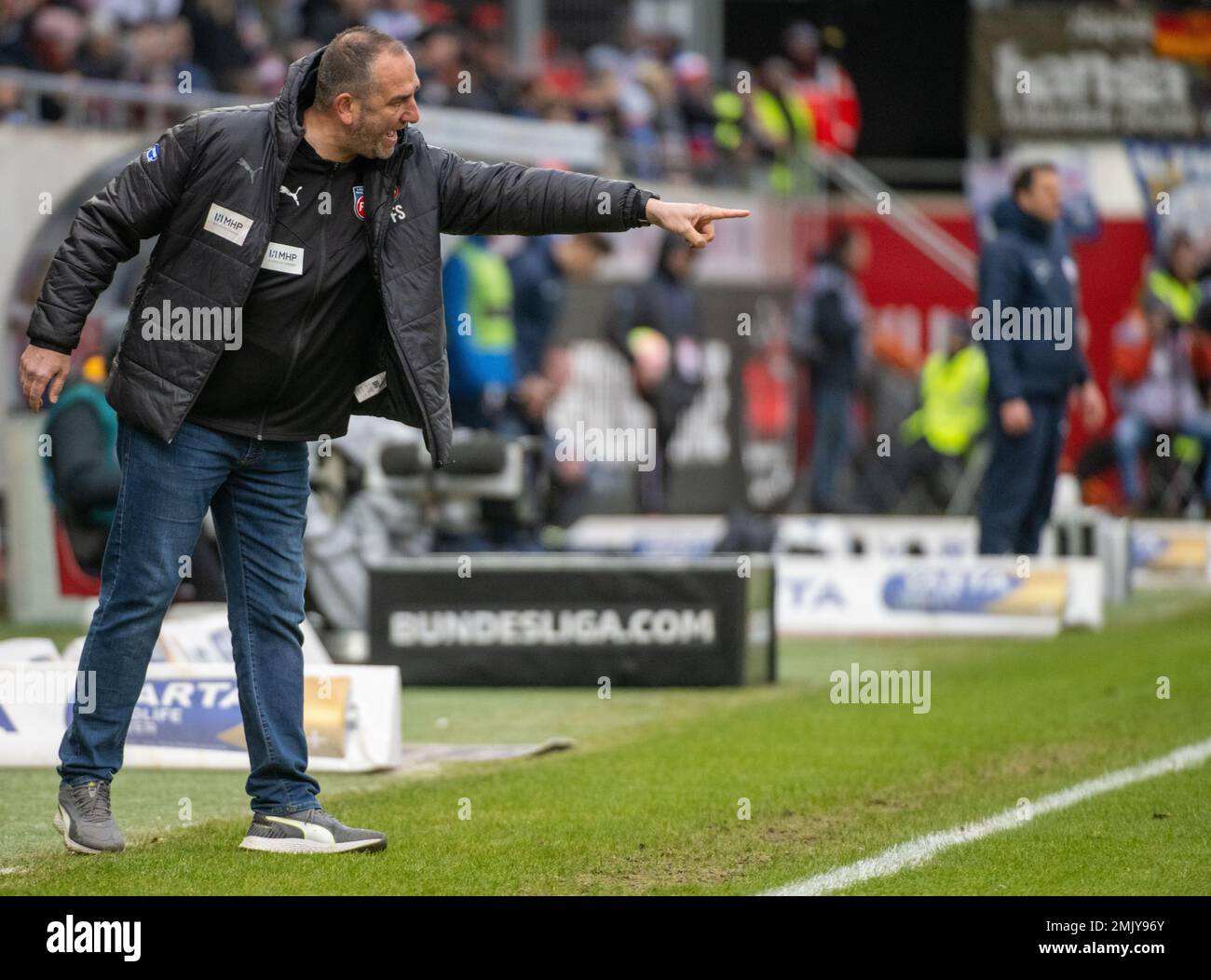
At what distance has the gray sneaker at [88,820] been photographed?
20.7 ft

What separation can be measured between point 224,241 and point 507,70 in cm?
1637

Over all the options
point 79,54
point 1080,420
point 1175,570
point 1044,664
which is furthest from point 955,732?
point 1080,420

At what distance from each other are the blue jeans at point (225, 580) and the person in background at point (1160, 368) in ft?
60.3

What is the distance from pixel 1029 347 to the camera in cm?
1318

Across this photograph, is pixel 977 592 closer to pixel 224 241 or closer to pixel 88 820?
pixel 88 820

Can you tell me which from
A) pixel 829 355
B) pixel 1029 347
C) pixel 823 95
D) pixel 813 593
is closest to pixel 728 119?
pixel 823 95

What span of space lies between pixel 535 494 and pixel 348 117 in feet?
26.5

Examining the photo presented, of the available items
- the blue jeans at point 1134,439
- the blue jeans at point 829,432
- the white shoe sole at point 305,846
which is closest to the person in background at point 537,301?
the blue jeans at point 829,432

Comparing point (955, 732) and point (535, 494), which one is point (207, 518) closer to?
point (535, 494)

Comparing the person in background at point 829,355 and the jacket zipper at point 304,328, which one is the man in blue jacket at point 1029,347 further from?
the person in background at point 829,355

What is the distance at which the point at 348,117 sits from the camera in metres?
6.05

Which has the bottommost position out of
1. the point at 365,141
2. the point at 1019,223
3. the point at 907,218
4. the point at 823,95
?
the point at 365,141
